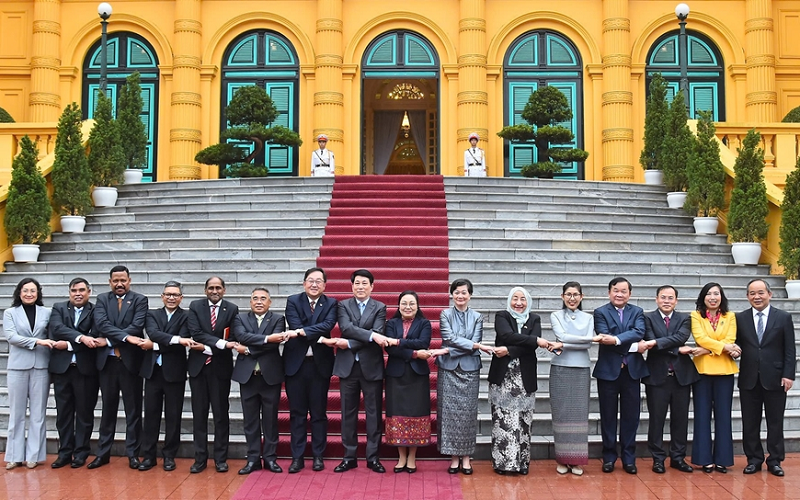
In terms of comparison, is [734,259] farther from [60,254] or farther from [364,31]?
[364,31]

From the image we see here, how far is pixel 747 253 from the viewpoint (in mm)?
11703

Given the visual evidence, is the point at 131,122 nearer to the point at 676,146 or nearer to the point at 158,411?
the point at 158,411

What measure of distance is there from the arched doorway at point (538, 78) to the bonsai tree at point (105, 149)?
30.1 feet

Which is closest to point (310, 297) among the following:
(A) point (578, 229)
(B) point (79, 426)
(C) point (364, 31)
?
(B) point (79, 426)

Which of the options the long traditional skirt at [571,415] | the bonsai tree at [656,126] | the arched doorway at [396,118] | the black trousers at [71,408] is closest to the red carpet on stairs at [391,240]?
the long traditional skirt at [571,415]

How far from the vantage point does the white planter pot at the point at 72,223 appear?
12.9 m

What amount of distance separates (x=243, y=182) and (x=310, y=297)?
289 inches

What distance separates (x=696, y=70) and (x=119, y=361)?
55.4ft

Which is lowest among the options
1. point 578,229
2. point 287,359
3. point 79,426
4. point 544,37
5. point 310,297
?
point 79,426

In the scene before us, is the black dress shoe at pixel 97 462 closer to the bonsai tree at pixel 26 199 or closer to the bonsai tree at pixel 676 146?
the bonsai tree at pixel 26 199

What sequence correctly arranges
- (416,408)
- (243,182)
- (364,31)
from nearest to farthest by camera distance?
(416,408) → (243,182) → (364,31)

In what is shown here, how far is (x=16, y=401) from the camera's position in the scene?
7.53 m

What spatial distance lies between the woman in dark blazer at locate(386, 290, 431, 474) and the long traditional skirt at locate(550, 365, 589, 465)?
1.18 m

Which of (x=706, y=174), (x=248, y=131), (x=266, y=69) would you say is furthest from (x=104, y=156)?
(x=706, y=174)
